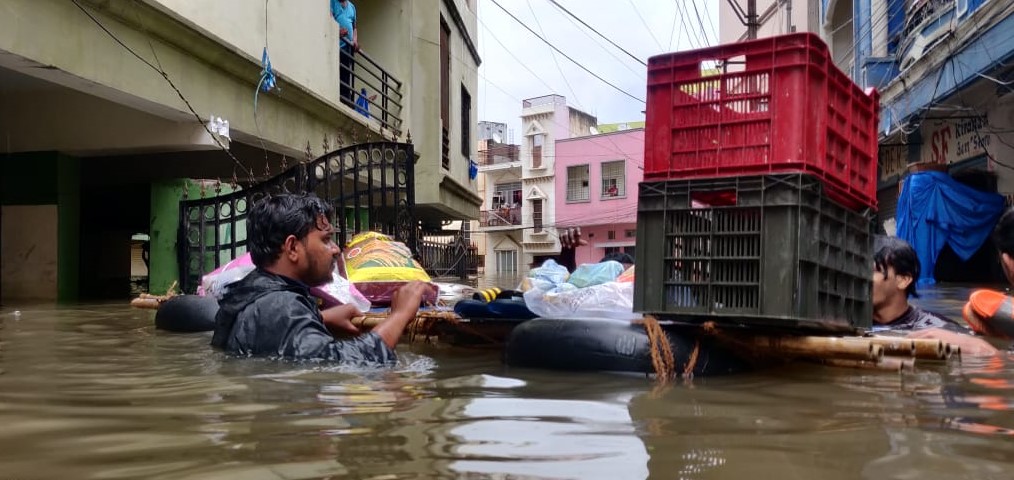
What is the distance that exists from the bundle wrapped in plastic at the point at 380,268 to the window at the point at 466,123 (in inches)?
494

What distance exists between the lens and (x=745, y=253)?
2.78 metres

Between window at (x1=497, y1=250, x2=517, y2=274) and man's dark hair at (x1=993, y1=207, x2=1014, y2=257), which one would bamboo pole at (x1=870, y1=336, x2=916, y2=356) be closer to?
man's dark hair at (x1=993, y1=207, x2=1014, y2=257)

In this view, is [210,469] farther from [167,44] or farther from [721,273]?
[167,44]

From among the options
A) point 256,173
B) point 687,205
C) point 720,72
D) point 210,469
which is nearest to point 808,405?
point 687,205

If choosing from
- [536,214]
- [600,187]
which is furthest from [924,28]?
[536,214]

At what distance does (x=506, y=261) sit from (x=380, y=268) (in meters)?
33.6

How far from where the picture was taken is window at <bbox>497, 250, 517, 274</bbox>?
126 ft

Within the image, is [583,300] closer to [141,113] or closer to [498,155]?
[141,113]

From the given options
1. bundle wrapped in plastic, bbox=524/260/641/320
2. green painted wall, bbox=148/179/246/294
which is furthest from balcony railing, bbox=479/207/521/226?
bundle wrapped in plastic, bbox=524/260/641/320

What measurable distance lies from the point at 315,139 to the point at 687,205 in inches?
304

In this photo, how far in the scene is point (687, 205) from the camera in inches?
113

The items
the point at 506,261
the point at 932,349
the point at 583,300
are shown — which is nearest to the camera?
the point at 932,349

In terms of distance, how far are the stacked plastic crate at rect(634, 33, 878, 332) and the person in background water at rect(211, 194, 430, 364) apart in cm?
115

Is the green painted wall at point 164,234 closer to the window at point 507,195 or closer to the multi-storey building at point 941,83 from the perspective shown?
the multi-storey building at point 941,83
